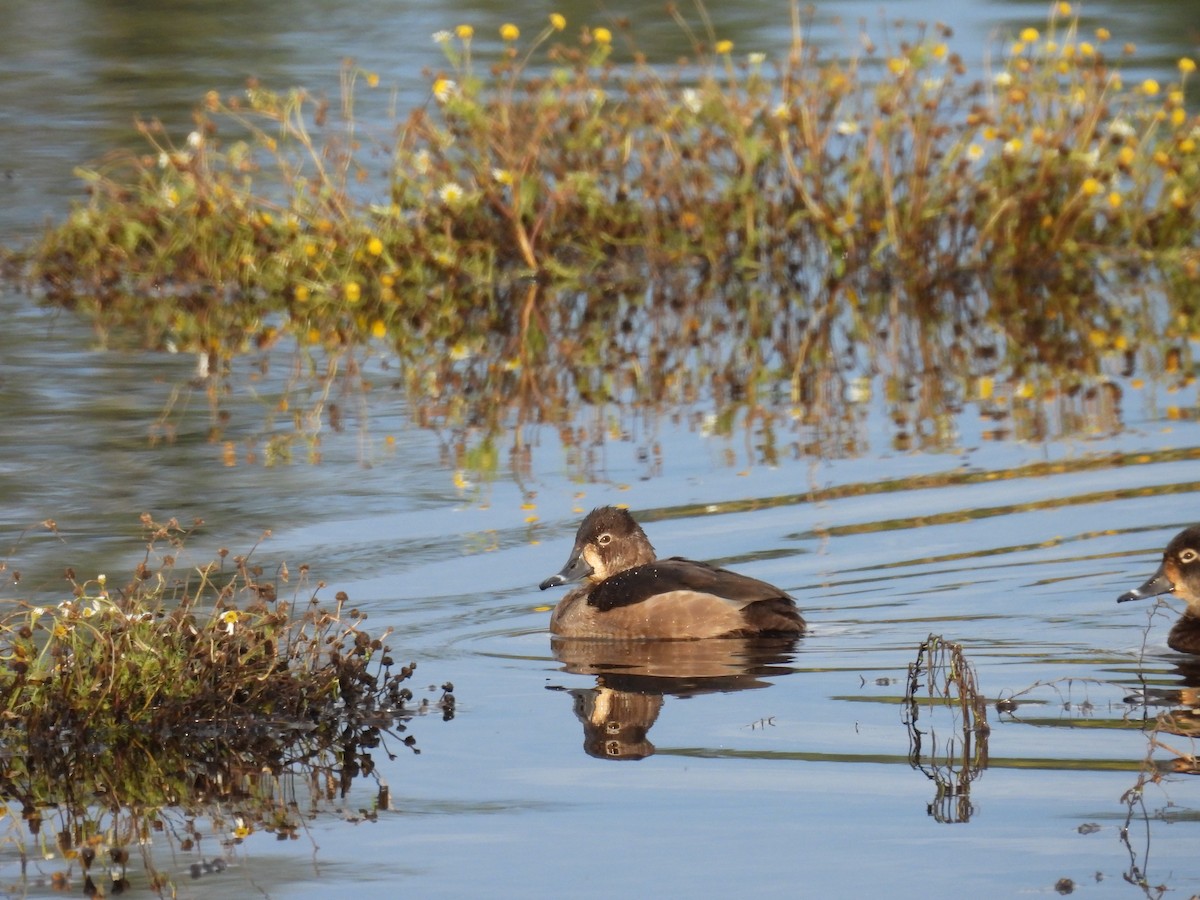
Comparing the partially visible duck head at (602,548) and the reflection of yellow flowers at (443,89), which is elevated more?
the reflection of yellow flowers at (443,89)

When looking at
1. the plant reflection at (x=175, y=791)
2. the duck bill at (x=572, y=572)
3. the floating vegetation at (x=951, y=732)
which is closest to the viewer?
the plant reflection at (x=175, y=791)

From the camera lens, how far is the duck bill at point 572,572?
9.72 metres

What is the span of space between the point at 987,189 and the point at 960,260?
1.07 meters

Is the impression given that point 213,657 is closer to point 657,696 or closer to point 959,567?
point 657,696

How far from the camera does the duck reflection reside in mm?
7762

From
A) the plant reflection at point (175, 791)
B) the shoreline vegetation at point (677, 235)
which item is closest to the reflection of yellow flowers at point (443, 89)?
the shoreline vegetation at point (677, 235)

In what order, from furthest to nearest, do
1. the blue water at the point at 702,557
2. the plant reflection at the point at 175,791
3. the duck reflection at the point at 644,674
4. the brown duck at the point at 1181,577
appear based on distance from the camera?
1. the brown duck at the point at 1181,577
2. the duck reflection at the point at 644,674
3. the plant reflection at the point at 175,791
4. the blue water at the point at 702,557

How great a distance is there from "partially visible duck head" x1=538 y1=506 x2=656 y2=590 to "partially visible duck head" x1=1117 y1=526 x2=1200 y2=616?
2.01 metres

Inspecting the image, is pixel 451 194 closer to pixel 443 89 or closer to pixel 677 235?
pixel 443 89

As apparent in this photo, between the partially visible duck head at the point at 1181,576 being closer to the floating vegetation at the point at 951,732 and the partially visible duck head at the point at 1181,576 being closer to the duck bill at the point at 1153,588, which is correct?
the duck bill at the point at 1153,588

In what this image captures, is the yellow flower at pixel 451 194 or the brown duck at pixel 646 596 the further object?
the yellow flower at pixel 451 194

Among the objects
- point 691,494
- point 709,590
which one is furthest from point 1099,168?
point 709,590

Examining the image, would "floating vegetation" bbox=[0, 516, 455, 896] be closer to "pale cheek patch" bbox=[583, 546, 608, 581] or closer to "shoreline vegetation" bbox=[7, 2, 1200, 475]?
"pale cheek patch" bbox=[583, 546, 608, 581]

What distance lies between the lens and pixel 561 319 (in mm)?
16000
